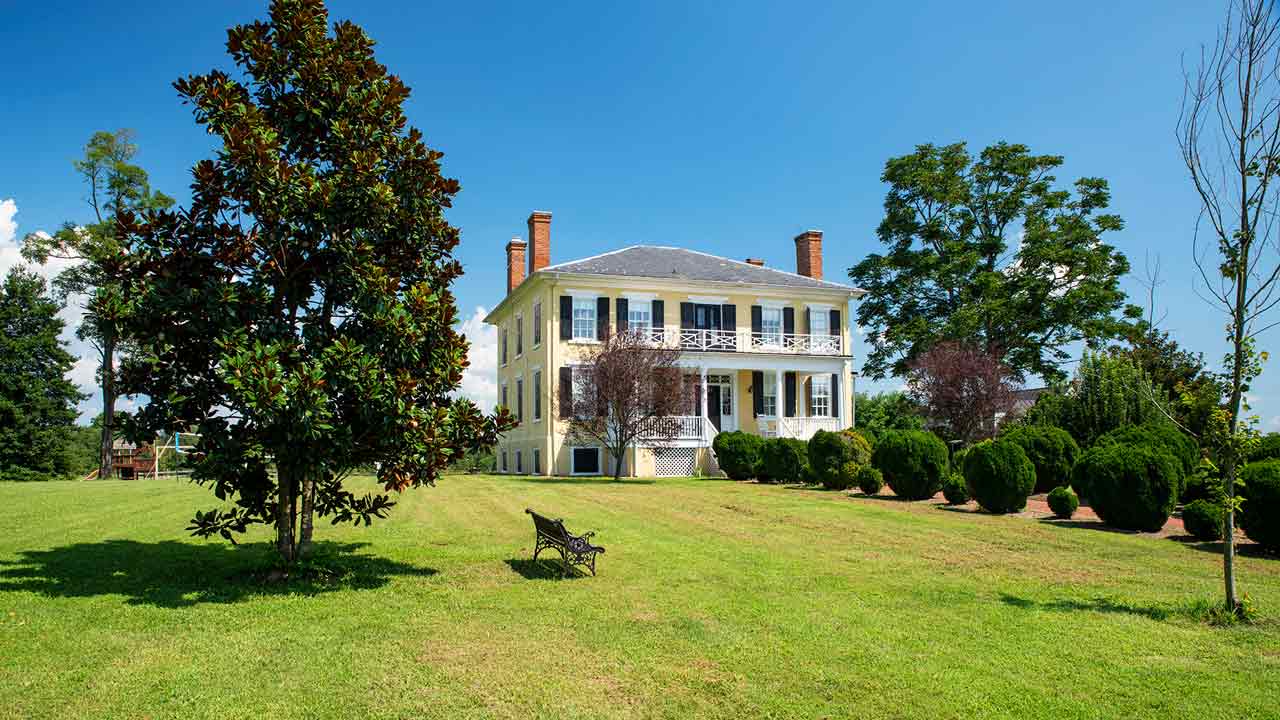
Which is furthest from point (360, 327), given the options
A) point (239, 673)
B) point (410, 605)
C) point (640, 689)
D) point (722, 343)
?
point (722, 343)

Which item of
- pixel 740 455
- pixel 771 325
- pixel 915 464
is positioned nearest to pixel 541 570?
pixel 915 464

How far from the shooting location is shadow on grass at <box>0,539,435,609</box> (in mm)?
7594

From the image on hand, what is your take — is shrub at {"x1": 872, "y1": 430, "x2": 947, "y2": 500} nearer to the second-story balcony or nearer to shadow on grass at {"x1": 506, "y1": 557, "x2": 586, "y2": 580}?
shadow on grass at {"x1": 506, "y1": 557, "x2": 586, "y2": 580}

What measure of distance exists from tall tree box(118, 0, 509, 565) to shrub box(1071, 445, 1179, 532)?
32.5 feet

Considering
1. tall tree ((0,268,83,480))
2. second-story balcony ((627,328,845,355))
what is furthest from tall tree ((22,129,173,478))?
second-story balcony ((627,328,845,355))

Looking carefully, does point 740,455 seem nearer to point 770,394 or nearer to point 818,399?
point 770,394

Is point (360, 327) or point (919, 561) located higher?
point (360, 327)

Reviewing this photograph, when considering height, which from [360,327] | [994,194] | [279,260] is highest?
[994,194]

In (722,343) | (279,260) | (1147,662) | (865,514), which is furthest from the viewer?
(722,343)

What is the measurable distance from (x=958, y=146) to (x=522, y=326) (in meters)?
20.3

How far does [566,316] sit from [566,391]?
305 centimetres

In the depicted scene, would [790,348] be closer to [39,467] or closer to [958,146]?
[958,146]

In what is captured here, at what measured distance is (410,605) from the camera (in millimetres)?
7344

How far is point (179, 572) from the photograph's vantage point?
860cm
